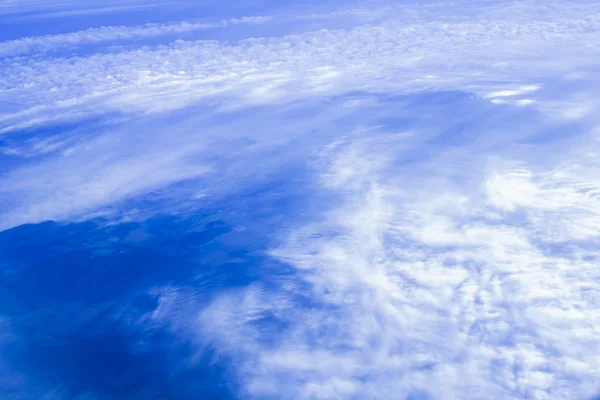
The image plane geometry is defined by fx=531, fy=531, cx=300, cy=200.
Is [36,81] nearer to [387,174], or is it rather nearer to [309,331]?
[387,174]

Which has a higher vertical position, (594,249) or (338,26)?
(338,26)

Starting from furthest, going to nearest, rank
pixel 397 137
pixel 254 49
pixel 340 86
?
pixel 254 49
pixel 340 86
pixel 397 137

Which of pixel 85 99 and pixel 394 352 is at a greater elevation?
pixel 85 99

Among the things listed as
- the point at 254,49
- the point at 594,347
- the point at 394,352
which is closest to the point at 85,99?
the point at 254,49

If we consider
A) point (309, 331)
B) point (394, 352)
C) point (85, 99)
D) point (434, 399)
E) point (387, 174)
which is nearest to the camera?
point (434, 399)

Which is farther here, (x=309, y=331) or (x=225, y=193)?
(x=225, y=193)

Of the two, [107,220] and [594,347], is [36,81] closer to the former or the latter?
[107,220]

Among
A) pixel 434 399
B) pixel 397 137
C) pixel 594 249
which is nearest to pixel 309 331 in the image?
pixel 434 399

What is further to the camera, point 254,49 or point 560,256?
point 254,49

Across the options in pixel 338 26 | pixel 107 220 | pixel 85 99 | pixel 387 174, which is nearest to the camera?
pixel 107 220
